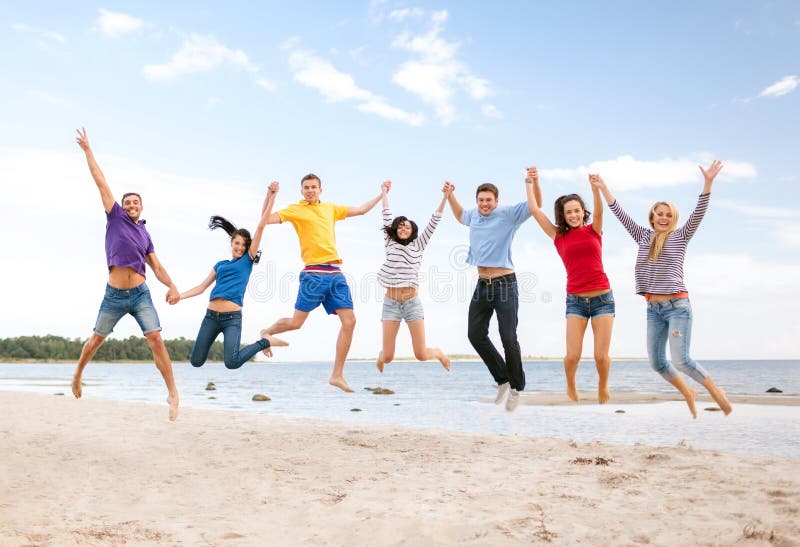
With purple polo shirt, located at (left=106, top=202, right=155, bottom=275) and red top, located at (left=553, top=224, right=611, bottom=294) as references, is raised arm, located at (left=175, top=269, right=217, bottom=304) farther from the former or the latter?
red top, located at (left=553, top=224, right=611, bottom=294)

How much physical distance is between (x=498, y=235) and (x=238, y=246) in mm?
4224

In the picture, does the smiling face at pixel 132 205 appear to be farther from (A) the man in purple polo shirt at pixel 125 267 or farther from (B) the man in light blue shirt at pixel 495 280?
(B) the man in light blue shirt at pixel 495 280

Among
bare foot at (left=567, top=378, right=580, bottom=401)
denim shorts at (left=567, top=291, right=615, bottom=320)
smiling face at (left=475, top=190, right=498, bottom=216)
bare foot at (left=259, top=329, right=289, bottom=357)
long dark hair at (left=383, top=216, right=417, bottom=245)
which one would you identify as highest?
smiling face at (left=475, top=190, right=498, bottom=216)

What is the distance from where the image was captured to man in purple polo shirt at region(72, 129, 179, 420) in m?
9.60

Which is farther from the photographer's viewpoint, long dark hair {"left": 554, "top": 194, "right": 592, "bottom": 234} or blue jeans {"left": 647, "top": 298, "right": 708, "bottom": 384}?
long dark hair {"left": 554, "top": 194, "right": 592, "bottom": 234}

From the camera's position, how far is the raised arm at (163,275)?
10.0 meters

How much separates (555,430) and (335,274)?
15.5 metres

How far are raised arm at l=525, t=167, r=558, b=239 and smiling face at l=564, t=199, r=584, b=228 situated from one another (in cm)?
28

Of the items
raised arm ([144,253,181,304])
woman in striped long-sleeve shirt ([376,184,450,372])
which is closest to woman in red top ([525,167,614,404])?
woman in striped long-sleeve shirt ([376,184,450,372])

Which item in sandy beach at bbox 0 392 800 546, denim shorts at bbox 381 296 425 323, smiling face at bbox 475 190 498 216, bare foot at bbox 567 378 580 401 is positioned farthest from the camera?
denim shorts at bbox 381 296 425 323

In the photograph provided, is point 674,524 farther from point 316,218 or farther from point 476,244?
point 316,218

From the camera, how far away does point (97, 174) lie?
9.42 meters

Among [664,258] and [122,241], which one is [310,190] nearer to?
[122,241]

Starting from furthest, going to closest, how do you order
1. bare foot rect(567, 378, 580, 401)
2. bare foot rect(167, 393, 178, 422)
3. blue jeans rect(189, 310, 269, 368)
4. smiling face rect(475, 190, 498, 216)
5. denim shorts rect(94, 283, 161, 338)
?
blue jeans rect(189, 310, 269, 368) → bare foot rect(167, 393, 178, 422) → smiling face rect(475, 190, 498, 216) → denim shorts rect(94, 283, 161, 338) → bare foot rect(567, 378, 580, 401)
